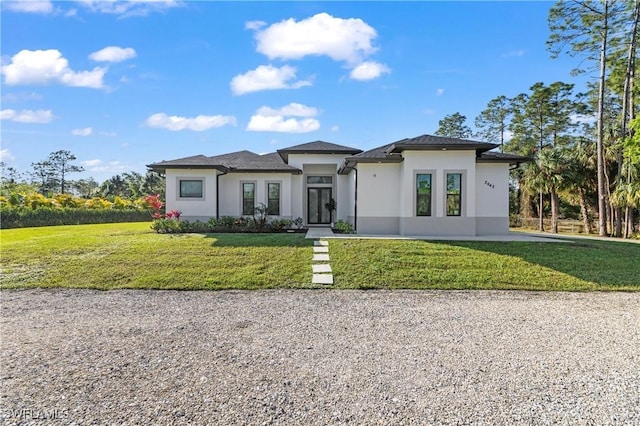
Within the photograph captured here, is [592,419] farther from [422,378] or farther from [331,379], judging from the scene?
[331,379]

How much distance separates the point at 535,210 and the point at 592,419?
3505 centimetres

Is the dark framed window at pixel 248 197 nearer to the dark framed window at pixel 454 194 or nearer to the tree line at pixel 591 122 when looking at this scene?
the dark framed window at pixel 454 194

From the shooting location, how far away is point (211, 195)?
16062mm

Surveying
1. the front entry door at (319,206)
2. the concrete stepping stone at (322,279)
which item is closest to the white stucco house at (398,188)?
the front entry door at (319,206)

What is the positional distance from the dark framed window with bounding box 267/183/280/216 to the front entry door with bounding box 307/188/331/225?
5.98 feet

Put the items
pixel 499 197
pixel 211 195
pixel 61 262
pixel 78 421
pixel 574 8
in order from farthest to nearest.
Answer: pixel 574 8, pixel 211 195, pixel 499 197, pixel 61 262, pixel 78 421

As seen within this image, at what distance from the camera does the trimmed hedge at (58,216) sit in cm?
1991

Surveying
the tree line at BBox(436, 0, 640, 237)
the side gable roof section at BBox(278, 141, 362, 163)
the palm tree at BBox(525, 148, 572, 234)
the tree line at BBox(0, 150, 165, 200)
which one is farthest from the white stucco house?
the tree line at BBox(0, 150, 165, 200)

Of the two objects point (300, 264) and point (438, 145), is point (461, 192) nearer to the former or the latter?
point (438, 145)

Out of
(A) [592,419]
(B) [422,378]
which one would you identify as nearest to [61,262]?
(B) [422,378]

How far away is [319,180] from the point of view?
18.4 meters

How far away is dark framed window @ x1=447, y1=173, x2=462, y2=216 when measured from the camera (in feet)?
44.2

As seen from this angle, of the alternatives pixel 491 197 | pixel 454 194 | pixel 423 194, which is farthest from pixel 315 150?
pixel 491 197

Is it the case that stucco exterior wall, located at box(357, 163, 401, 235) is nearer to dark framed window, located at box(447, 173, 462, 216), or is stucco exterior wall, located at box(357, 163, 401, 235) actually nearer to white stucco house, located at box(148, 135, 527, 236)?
white stucco house, located at box(148, 135, 527, 236)
